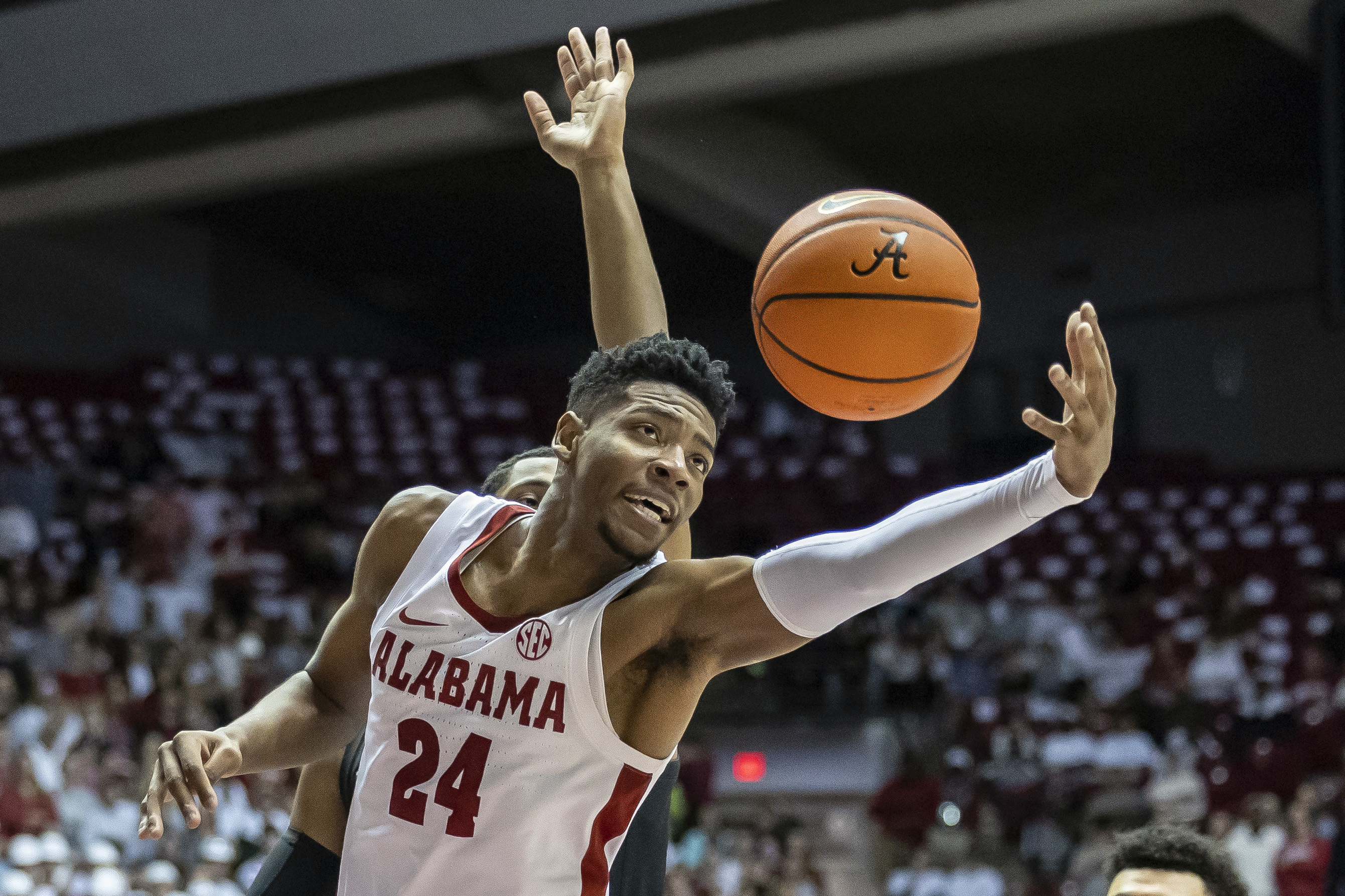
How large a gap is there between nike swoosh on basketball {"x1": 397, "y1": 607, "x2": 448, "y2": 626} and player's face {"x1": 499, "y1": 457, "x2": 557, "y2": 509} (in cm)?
81

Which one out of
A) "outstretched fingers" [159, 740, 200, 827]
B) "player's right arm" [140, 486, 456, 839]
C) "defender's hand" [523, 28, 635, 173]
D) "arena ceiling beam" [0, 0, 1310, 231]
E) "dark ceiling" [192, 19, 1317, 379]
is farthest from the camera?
"dark ceiling" [192, 19, 1317, 379]

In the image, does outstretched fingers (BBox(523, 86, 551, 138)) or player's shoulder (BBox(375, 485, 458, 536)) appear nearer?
player's shoulder (BBox(375, 485, 458, 536))

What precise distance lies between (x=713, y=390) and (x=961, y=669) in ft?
26.9

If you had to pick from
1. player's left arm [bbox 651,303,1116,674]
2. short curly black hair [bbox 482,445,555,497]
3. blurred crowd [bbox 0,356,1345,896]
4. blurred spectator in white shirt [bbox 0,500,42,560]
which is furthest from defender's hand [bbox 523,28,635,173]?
blurred spectator in white shirt [bbox 0,500,42,560]

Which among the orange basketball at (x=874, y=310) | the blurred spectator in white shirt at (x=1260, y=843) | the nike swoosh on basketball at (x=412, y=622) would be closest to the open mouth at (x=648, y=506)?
the nike swoosh on basketball at (x=412, y=622)

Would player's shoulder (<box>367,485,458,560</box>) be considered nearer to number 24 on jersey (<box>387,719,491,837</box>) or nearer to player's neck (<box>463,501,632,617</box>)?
player's neck (<box>463,501,632,617</box>)

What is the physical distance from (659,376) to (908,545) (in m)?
0.54

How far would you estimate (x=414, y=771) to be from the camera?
80.6 inches

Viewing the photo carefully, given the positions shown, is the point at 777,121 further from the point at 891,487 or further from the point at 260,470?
the point at 260,470

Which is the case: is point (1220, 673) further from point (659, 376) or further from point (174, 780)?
point (174, 780)

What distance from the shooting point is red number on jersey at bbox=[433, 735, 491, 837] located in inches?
78.0

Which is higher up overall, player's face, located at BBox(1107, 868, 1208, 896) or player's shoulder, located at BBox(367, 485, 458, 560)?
player's shoulder, located at BBox(367, 485, 458, 560)

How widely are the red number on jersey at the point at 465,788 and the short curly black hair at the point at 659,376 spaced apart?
0.54m

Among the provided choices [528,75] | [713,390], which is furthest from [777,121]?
[713,390]
